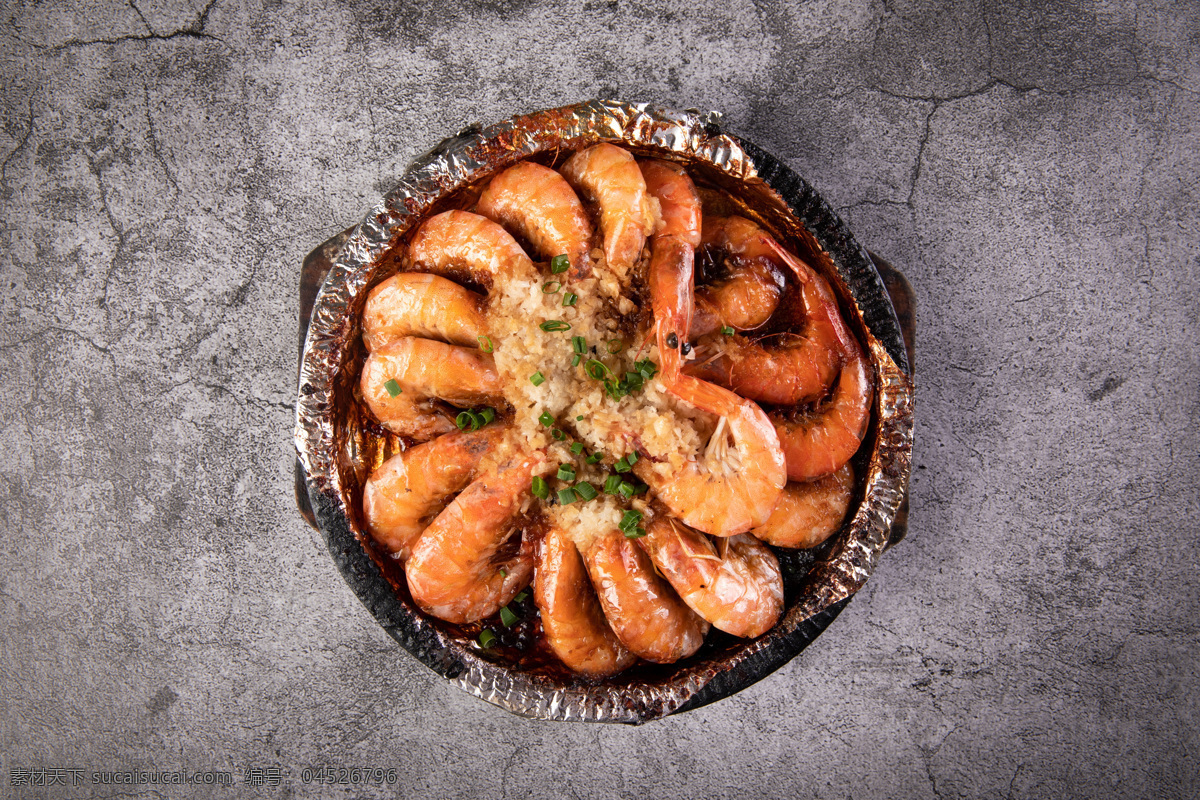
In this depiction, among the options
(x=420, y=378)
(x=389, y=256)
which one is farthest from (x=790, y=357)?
(x=389, y=256)

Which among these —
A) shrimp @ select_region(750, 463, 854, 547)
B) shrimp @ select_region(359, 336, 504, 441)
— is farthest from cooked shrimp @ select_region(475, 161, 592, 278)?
shrimp @ select_region(750, 463, 854, 547)

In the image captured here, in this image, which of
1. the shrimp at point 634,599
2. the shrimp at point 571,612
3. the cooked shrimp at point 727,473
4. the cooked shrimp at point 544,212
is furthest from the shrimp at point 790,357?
the shrimp at point 571,612

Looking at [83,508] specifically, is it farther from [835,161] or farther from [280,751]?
[835,161]

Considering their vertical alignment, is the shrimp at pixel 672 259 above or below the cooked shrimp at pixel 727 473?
above

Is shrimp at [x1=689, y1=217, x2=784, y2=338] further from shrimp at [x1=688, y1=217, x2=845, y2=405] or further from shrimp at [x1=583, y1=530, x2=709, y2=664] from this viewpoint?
shrimp at [x1=583, y1=530, x2=709, y2=664]

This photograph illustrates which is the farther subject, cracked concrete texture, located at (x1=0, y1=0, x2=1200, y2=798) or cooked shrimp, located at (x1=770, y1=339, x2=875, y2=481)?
cracked concrete texture, located at (x1=0, y1=0, x2=1200, y2=798)

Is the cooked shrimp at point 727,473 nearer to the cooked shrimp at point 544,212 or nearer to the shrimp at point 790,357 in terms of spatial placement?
the shrimp at point 790,357

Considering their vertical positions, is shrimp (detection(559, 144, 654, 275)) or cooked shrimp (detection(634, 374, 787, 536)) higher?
shrimp (detection(559, 144, 654, 275))
